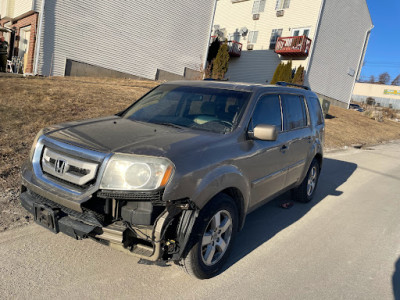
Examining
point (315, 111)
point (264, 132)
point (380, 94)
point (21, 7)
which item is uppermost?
point (380, 94)

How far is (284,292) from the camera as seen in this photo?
3.06 metres

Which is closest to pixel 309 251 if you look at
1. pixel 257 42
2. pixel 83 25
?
pixel 83 25

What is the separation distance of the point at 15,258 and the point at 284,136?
3322 millimetres

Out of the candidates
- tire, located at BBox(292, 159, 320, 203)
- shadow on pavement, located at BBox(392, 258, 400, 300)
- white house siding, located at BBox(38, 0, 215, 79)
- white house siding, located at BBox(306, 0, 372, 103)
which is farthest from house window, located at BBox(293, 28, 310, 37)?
shadow on pavement, located at BBox(392, 258, 400, 300)

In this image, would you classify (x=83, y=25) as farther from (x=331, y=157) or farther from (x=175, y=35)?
(x=331, y=157)

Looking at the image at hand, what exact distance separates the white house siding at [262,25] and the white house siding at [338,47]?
4.12 feet

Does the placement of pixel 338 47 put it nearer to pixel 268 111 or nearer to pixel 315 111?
pixel 315 111

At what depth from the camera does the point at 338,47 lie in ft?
92.5

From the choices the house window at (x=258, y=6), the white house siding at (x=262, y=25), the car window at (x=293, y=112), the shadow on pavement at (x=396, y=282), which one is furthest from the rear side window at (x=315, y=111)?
the house window at (x=258, y=6)

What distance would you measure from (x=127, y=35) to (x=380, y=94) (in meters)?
71.1

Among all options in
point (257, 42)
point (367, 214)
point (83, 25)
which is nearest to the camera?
point (367, 214)

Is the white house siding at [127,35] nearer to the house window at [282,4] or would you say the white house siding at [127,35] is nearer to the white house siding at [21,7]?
the white house siding at [21,7]

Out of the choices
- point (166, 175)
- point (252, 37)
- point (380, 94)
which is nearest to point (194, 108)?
point (166, 175)

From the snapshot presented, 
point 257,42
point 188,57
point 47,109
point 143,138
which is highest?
point 257,42
